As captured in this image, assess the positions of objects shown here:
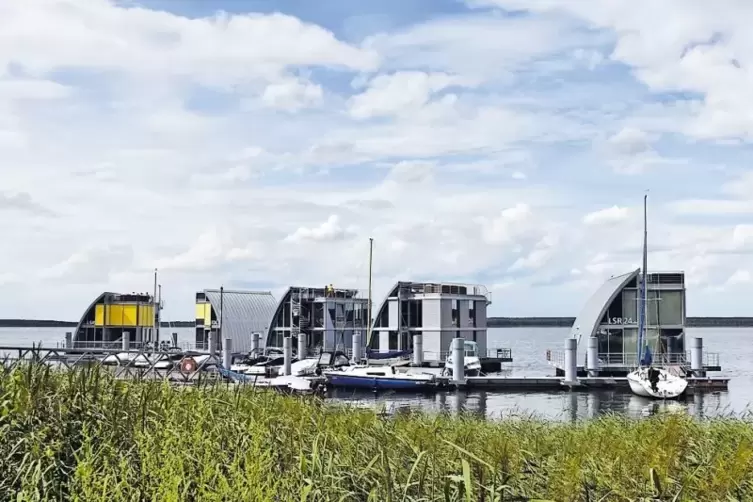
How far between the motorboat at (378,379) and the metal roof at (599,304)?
12.2m

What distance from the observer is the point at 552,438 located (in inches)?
458

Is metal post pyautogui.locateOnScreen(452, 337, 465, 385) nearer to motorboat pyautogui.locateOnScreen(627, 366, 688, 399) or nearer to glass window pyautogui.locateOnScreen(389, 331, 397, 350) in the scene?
motorboat pyautogui.locateOnScreen(627, 366, 688, 399)

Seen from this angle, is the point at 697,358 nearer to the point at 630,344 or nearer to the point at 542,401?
the point at 630,344

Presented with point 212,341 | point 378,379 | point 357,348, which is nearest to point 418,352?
point 357,348

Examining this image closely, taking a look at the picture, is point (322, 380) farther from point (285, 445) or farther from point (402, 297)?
point (285, 445)

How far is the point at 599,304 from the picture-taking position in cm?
5778

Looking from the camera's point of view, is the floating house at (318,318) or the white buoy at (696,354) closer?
the white buoy at (696,354)

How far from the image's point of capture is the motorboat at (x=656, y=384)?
153ft

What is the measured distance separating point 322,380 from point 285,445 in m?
42.1

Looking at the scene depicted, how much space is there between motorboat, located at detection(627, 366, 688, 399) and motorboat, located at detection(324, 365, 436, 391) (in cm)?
1108

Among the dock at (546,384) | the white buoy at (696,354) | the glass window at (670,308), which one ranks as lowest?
the dock at (546,384)

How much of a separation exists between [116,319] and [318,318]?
18.7m

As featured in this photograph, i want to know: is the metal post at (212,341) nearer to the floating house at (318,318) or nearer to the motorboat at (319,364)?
the floating house at (318,318)

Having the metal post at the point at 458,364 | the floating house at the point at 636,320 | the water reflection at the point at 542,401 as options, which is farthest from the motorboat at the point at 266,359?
the floating house at the point at 636,320
